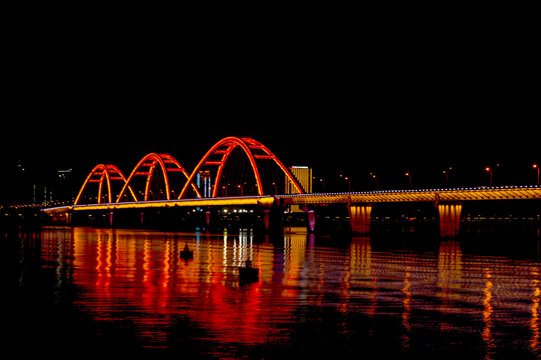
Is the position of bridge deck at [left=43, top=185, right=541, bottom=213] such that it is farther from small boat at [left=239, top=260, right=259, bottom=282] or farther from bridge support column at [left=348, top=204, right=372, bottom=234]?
small boat at [left=239, top=260, right=259, bottom=282]

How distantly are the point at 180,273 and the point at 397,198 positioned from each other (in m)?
78.2

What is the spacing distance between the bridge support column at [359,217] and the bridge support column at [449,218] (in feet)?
58.4

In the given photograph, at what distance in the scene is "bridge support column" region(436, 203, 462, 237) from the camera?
10962 centimetres

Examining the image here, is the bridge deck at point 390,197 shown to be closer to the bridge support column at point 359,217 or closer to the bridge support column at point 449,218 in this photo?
the bridge support column at point 449,218

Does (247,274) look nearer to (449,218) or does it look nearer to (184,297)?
(184,297)

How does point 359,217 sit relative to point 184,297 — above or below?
above

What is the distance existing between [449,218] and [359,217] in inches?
817

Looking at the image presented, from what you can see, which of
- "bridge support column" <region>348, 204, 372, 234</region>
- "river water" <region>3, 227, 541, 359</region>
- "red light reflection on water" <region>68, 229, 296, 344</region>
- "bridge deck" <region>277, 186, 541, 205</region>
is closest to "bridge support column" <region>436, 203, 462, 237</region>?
"bridge deck" <region>277, 186, 541, 205</region>

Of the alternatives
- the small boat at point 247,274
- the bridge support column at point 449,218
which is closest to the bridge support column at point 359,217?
the bridge support column at point 449,218

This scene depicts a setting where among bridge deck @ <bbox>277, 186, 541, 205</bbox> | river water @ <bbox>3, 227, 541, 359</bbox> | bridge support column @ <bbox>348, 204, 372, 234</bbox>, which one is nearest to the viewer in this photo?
river water @ <bbox>3, 227, 541, 359</bbox>

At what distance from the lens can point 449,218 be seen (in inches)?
4350

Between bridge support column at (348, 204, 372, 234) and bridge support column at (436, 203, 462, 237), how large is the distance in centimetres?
1781

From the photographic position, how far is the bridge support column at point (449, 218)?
110m

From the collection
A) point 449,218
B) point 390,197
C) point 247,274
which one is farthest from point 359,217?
point 247,274
